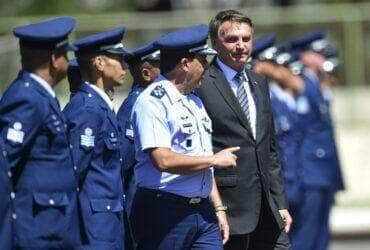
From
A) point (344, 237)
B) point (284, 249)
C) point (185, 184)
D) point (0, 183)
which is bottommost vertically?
point (344, 237)

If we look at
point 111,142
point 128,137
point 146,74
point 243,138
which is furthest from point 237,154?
point 146,74

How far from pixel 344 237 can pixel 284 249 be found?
8.37 meters

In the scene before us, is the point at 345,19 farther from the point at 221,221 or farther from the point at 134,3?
the point at 221,221

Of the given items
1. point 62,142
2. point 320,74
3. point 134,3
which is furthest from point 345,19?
point 62,142

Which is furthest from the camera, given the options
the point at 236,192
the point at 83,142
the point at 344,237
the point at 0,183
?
the point at 344,237

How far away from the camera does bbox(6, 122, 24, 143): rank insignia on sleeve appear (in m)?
7.95

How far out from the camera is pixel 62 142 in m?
8.12

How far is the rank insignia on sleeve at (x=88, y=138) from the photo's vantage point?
8906mm

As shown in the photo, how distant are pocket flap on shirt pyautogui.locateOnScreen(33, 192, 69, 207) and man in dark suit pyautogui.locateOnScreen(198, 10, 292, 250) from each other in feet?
6.05

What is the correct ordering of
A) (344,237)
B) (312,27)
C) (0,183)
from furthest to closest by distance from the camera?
(312,27) < (344,237) < (0,183)

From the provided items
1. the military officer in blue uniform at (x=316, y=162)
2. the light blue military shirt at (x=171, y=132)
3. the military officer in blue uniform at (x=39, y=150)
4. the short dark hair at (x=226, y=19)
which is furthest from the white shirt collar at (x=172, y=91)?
the military officer in blue uniform at (x=316, y=162)

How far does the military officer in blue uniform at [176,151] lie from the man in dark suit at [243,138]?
462 mm

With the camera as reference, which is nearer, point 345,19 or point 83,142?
point 83,142

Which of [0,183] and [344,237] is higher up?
[0,183]
